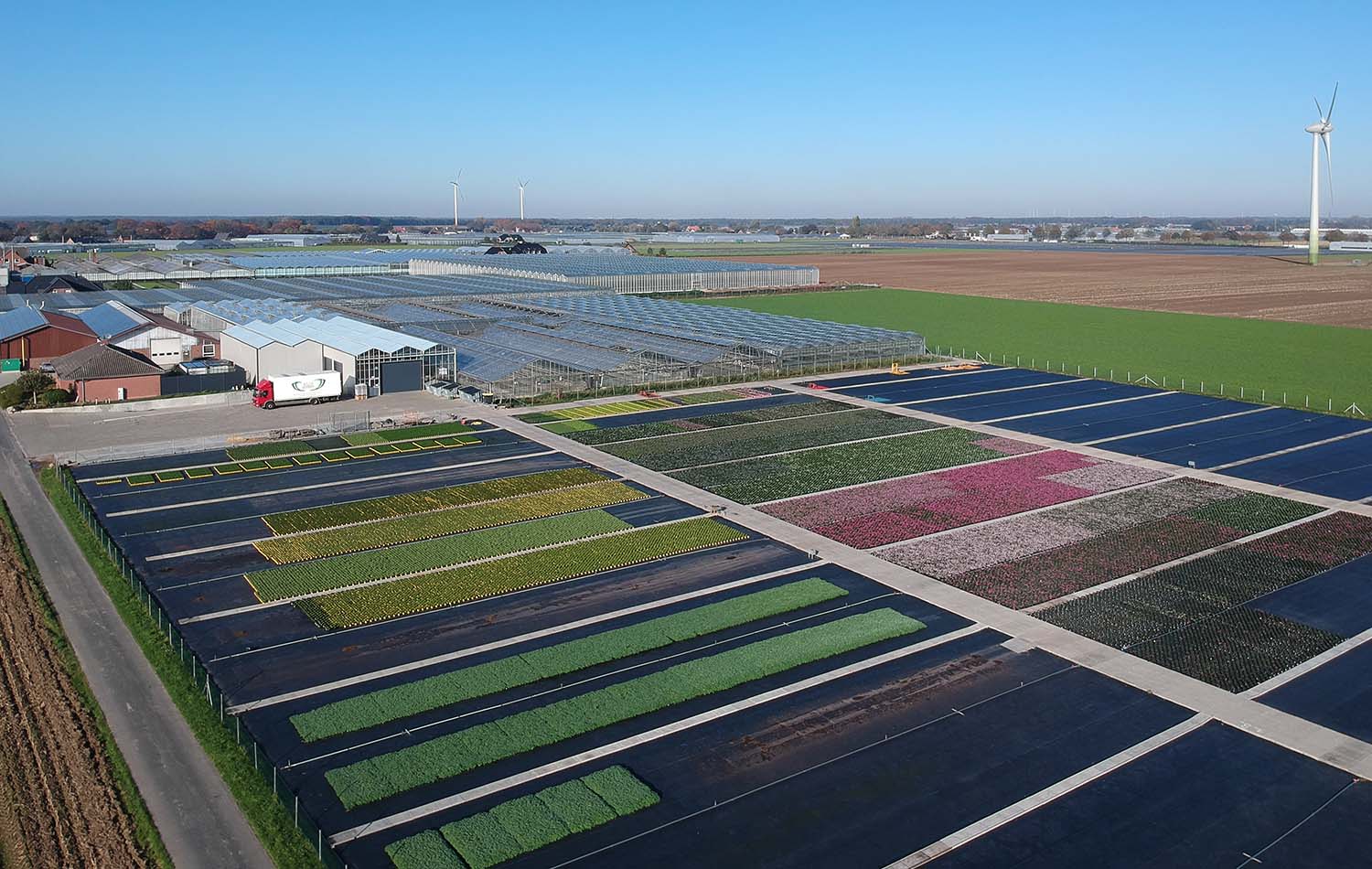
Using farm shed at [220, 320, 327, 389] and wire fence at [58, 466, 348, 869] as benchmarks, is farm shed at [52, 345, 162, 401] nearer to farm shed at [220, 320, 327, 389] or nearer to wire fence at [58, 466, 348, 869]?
farm shed at [220, 320, 327, 389]

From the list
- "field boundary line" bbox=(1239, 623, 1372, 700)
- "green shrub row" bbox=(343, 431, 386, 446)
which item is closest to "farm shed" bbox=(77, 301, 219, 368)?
"green shrub row" bbox=(343, 431, 386, 446)

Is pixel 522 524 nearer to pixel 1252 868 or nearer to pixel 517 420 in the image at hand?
pixel 517 420

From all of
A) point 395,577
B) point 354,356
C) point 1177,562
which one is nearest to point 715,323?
point 354,356

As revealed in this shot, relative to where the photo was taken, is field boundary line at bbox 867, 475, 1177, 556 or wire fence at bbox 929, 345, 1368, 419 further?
wire fence at bbox 929, 345, 1368, 419

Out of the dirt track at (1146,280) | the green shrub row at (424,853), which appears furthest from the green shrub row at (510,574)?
the dirt track at (1146,280)

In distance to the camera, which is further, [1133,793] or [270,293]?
[270,293]

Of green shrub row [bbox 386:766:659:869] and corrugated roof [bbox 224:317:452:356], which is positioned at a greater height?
corrugated roof [bbox 224:317:452:356]

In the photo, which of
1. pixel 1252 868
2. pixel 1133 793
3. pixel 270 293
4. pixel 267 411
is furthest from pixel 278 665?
pixel 270 293
